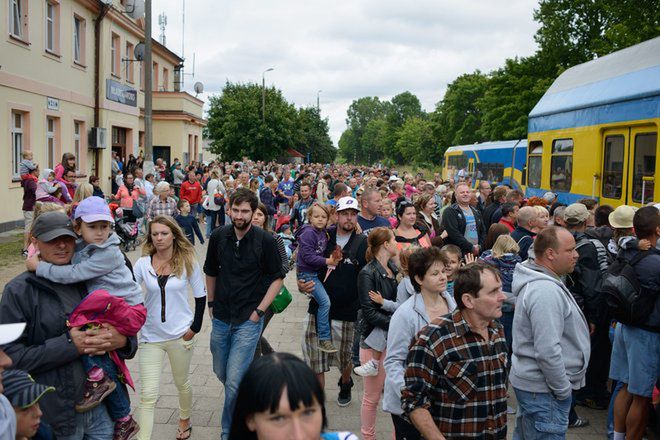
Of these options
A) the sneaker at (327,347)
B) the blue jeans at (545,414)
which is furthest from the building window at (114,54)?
the blue jeans at (545,414)

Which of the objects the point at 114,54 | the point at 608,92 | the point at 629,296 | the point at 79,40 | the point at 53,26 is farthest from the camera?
the point at 114,54

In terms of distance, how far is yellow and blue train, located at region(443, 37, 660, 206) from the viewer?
9.99 m

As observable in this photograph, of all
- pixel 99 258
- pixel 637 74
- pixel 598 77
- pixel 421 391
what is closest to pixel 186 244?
pixel 99 258

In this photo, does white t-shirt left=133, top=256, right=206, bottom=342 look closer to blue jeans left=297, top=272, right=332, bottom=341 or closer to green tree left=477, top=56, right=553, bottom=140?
blue jeans left=297, top=272, right=332, bottom=341

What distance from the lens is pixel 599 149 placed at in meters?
11.5

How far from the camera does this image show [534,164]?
50.0 ft

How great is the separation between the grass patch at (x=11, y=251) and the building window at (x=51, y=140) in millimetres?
5333

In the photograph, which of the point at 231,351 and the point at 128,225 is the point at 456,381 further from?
the point at 128,225

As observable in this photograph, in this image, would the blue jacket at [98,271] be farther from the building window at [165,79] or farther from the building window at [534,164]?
the building window at [165,79]

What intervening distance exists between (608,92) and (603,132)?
2.30 ft

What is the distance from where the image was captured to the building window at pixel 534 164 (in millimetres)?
14720

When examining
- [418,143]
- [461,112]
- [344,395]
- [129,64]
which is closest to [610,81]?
[344,395]

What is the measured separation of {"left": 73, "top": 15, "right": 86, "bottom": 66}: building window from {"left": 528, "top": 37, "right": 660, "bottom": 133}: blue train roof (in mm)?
17333

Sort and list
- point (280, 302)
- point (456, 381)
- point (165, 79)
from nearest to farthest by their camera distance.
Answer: point (456, 381) < point (280, 302) < point (165, 79)
